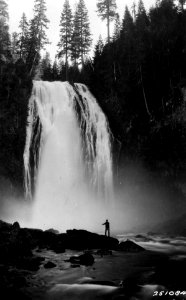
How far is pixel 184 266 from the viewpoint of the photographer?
1476 centimetres

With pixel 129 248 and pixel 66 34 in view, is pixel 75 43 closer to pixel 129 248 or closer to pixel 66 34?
pixel 66 34

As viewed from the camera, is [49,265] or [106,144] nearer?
[49,265]

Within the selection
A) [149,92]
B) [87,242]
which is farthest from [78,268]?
[149,92]

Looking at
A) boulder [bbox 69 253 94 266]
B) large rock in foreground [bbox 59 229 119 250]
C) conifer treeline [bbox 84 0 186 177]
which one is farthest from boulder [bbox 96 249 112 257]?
conifer treeline [bbox 84 0 186 177]

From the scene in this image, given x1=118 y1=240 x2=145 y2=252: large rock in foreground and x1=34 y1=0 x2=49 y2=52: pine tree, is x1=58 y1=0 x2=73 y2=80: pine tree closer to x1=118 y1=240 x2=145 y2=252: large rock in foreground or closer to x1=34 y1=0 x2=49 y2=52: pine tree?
x1=34 y1=0 x2=49 y2=52: pine tree

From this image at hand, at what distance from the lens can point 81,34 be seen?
5416cm

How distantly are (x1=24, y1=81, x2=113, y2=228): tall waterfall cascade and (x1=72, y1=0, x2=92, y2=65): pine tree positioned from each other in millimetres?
20881

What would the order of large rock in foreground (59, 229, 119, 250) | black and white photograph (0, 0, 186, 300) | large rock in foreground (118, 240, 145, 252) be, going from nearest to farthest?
large rock in foreground (118, 240, 145, 252)
large rock in foreground (59, 229, 119, 250)
black and white photograph (0, 0, 186, 300)

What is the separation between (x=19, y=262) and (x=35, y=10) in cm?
4219

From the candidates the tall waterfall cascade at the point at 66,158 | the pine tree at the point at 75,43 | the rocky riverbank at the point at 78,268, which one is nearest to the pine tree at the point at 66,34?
the pine tree at the point at 75,43

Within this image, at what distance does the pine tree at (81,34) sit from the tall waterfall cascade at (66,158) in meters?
20.9

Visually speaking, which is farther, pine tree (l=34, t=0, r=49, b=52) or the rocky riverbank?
pine tree (l=34, t=0, r=49, b=52)

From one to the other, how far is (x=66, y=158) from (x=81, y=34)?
108 ft

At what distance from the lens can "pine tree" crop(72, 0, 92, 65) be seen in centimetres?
5225
